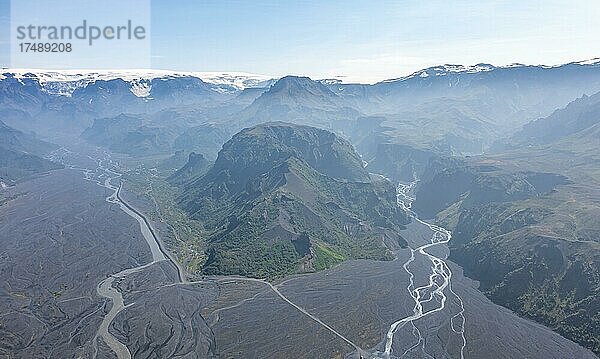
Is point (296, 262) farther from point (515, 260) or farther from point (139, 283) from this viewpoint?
point (515, 260)

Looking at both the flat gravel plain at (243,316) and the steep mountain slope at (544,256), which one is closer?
the flat gravel plain at (243,316)

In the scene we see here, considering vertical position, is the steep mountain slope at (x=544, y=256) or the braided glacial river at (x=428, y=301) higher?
the steep mountain slope at (x=544, y=256)

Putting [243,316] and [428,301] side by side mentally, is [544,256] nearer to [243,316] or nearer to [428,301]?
[428,301]

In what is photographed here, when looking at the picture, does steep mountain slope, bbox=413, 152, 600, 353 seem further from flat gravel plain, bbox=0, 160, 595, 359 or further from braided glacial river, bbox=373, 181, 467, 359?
braided glacial river, bbox=373, 181, 467, 359

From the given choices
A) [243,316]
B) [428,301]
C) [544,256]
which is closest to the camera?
[243,316]

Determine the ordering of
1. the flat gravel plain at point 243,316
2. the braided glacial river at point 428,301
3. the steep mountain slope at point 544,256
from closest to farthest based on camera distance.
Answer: the flat gravel plain at point 243,316
the braided glacial river at point 428,301
the steep mountain slope at point 544,256

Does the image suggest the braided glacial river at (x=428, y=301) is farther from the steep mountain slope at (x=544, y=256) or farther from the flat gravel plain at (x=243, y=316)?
the steep mountain slope at (x=544, y=256)

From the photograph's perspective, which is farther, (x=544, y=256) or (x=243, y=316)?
(x=544, y=256)

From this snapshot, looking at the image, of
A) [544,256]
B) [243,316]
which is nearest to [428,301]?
[544,256]

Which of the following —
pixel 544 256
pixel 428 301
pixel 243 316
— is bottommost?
pixel 243 316

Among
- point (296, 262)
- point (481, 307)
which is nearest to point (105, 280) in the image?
point (296, 262)

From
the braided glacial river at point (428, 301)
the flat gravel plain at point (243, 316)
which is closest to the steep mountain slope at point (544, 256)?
the flat gravel plain at point (243, 316)
